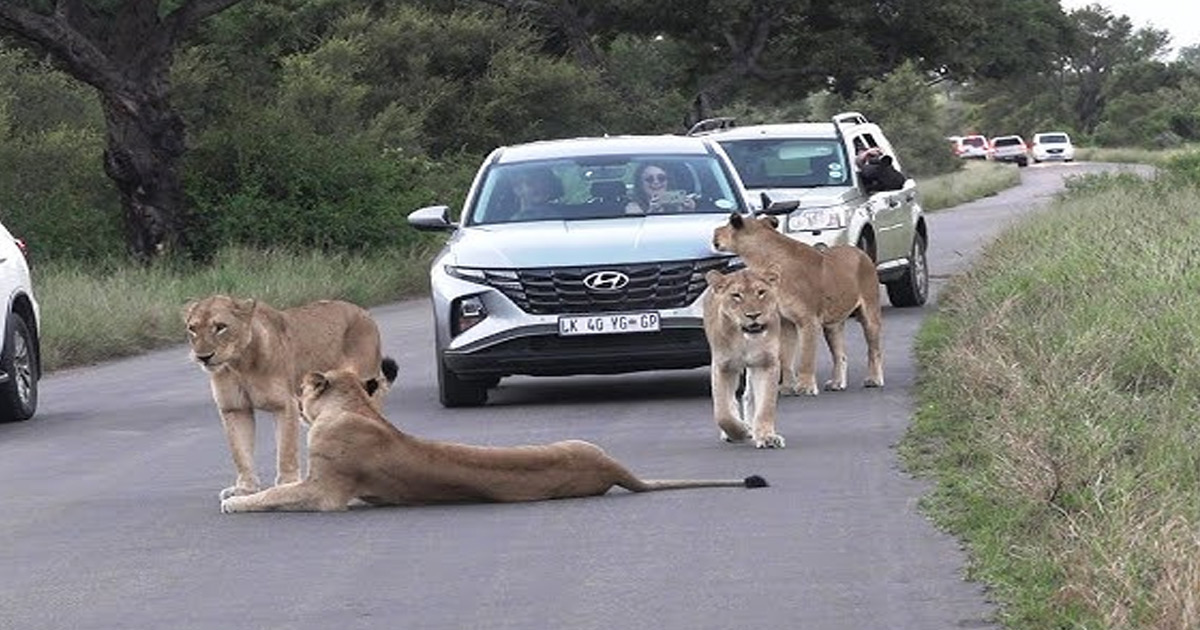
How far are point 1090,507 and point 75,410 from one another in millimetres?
9403

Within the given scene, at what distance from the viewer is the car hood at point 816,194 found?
21.9 meters

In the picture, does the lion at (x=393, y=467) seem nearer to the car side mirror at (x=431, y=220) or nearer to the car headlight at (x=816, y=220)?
the car side mirror at (x=431, y=220)

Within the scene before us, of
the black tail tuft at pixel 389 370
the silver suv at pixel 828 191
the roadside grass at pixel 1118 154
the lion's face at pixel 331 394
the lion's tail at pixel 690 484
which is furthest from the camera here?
the roadside grass at pixel 1118 154

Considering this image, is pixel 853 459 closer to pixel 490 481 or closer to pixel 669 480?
pixel 669 480

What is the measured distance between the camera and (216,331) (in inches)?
452

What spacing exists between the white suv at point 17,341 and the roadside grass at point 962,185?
3713cm

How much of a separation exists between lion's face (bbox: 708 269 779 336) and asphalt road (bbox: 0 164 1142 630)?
58 cm

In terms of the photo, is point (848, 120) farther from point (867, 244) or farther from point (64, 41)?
point (64, 41)

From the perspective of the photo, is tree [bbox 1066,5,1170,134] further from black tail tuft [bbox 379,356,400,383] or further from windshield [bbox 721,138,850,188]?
black tail tuft [bbox 379,356,400,383]

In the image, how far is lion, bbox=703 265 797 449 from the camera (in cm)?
1270

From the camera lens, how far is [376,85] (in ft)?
149

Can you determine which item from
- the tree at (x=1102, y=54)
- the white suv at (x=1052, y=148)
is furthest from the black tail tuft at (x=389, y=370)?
the tree at (x=1102, y=54)

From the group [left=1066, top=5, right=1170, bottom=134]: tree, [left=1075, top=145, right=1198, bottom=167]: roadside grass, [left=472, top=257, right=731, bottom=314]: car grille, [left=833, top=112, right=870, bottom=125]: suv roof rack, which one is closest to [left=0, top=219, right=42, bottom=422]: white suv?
[left=472, top=257, right=731, bottom=314]: car grille

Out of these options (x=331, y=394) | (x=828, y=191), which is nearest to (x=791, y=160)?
(x=828, y=191)
